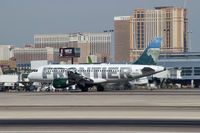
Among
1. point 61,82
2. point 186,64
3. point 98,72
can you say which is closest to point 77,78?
point 61,82

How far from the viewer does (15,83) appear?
11356 cm

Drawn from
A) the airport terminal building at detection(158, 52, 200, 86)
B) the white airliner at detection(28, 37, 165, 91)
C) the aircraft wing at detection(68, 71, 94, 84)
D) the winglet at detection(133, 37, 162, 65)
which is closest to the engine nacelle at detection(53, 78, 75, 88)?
the white airliner at detection(28, 37, 165, 91)

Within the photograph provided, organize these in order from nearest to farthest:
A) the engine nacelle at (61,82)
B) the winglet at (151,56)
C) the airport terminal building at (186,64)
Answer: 1. the engine nacelle at (61,82)
2. the winglet at (151,56)
3. the airport terminal building at (186,64)

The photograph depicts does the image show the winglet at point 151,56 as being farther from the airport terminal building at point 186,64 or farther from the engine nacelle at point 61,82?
the airport terminal building at point 186,64

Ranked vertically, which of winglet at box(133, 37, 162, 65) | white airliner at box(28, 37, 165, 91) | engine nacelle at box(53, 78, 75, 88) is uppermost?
winglet at box(133, 37, 162, 65)

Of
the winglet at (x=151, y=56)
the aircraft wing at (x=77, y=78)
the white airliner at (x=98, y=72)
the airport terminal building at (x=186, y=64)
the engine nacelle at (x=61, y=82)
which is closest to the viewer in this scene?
the engine nacelle at (x=61, y=82)

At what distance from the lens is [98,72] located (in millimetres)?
77750

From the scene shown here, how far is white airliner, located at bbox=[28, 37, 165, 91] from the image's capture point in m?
75.6

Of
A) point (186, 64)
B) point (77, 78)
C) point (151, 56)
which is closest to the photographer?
point (77, 78)

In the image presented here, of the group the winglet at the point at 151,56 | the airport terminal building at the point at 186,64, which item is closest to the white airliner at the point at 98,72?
the winglet at the point at 151,56

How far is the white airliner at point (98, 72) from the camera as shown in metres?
75.6

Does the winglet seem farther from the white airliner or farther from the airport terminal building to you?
the airport terminal building

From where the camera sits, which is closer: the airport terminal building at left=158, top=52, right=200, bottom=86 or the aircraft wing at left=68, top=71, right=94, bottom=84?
the aircraft wing at left=68, top=71, right=94, bottom=84

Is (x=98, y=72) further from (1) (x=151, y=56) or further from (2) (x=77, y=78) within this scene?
(1) (x=151, y=56)
